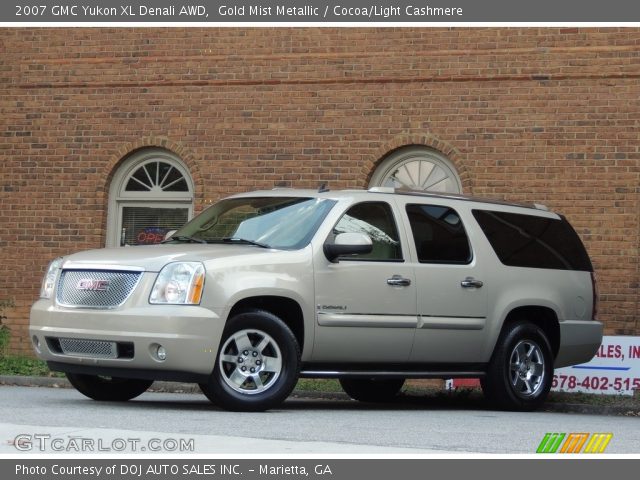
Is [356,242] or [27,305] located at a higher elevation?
[356,242]

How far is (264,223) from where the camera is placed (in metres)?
11.8

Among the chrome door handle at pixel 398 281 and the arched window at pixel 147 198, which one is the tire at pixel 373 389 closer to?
the chrome door handle at pixel 398 281

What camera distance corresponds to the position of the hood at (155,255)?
35.6ft

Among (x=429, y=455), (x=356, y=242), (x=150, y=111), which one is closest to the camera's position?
(x=429, y=455)

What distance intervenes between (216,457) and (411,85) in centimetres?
1153

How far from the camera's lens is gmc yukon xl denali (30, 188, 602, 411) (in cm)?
1076

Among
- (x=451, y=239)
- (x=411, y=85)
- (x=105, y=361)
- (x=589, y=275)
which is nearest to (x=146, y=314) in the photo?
(x=105, y=361)

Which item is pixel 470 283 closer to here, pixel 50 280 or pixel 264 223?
pixel 264 223

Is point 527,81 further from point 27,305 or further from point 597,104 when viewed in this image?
point 27,305

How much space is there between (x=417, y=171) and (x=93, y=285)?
8.22 metres

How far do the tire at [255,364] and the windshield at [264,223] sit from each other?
31.3 inches

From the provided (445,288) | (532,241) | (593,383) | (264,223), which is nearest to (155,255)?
(264,223)

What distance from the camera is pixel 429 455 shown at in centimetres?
805

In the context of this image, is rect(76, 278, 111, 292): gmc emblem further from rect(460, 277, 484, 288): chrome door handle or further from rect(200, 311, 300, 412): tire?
rect(460, 277, 484, 288): chrome door handle
